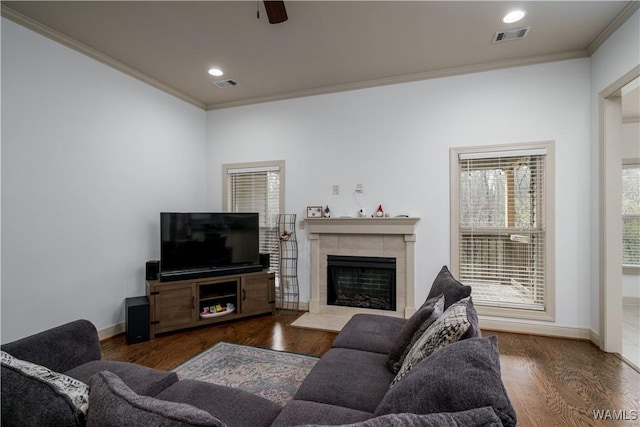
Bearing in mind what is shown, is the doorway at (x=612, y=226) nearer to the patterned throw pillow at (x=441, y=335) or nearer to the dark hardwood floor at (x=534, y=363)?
the dark hardwood floor at (x=534, y=363)

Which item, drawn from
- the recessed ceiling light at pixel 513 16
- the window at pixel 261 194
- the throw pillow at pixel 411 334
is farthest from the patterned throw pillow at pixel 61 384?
the recessed ceiling light at pixel 513 16

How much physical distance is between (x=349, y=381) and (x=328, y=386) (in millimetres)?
119

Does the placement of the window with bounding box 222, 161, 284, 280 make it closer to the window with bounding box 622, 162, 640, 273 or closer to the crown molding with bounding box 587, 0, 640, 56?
the crown molding with bounding box 587, 0, 640, 56

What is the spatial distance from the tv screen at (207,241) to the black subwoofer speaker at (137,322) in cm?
→ 47

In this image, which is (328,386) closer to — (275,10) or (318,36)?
(275,10)

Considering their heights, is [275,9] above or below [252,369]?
above

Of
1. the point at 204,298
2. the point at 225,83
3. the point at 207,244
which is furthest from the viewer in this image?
the point at 225,83

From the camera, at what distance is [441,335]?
51.7 inches

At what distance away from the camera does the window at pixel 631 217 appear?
176 inches

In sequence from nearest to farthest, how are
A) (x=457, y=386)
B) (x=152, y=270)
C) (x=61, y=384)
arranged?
(x=457, y=386) < (x=61, y=384) < (x=152, y=270)

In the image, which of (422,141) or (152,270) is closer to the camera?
(152,270)

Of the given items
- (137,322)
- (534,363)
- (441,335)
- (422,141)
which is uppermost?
(422,141)

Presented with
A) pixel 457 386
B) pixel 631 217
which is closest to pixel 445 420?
pixel 457 386

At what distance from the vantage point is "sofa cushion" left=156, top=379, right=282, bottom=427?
1.28 metres
